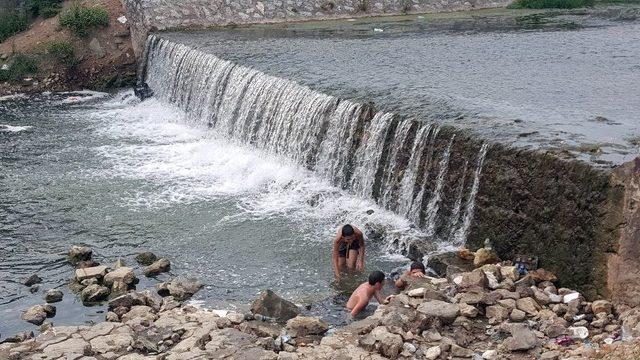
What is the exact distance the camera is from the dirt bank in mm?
28578

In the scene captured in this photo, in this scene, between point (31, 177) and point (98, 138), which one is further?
point (98, 138)

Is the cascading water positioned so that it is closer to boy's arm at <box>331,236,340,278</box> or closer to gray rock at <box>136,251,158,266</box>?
boy's arm at <box>331,236,340,278</box>

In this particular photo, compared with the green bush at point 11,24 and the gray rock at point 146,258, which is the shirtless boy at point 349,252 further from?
the green bush at point 11,24

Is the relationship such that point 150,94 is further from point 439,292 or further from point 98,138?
point 439,292

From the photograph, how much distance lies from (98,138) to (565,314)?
15.8 m

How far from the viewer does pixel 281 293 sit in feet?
41.1

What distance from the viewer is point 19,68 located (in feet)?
93.8

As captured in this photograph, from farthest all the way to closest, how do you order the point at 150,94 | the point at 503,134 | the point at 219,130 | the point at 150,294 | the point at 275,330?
the point at 150,94 → the point at 219,130 → the point at 503,134 → the point at 150,294 → the point at 275,330

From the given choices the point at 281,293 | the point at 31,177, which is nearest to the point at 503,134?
the point at 281,293

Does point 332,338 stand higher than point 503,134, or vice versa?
point 503,134

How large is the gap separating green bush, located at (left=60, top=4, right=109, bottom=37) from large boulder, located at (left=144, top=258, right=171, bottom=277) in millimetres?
17950

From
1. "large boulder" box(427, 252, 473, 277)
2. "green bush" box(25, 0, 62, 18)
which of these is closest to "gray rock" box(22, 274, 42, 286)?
"large boulder" box(427, 252, 473, 277)

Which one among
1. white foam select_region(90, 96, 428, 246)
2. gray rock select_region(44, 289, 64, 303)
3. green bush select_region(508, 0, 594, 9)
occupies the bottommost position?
gray rock select_region(44, 289, 64, 303)

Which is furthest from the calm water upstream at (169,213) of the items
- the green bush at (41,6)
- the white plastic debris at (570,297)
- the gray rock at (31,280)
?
the green bush at (41,6)
